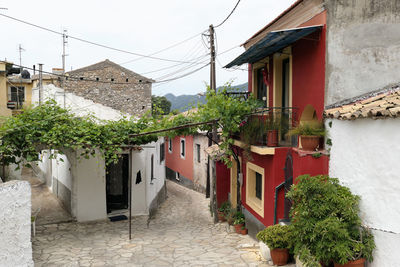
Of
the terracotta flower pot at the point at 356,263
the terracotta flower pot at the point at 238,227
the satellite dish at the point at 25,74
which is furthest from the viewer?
the satellite dish at the point at 25,74

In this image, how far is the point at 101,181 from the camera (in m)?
12.7

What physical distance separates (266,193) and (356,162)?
3476mm

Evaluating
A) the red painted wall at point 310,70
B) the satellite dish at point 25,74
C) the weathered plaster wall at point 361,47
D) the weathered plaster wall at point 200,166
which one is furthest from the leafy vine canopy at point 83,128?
the satellite dish at point 25,74

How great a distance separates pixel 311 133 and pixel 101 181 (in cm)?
830

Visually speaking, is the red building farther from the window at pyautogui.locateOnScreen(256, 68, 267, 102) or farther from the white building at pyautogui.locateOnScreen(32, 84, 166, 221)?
the white building at pyautogui.locateOnScreen(32, 84, 166, 221)

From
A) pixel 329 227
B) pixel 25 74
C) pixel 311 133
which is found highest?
pixel 25 74

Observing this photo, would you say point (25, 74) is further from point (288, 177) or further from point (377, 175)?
point (377, 175)

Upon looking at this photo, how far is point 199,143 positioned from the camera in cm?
2148

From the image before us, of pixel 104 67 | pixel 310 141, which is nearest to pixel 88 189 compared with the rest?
pixel 310 141

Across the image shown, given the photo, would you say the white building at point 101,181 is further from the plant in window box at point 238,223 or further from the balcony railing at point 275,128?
the balcony railing at point 275,128

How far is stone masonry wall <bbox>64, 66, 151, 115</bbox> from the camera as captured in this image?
1001 inches

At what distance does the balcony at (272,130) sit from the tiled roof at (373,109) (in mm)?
1759

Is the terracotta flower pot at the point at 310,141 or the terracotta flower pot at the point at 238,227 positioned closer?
the terracotta flower pot at the point at 310,141

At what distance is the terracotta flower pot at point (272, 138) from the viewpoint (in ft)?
28.9
